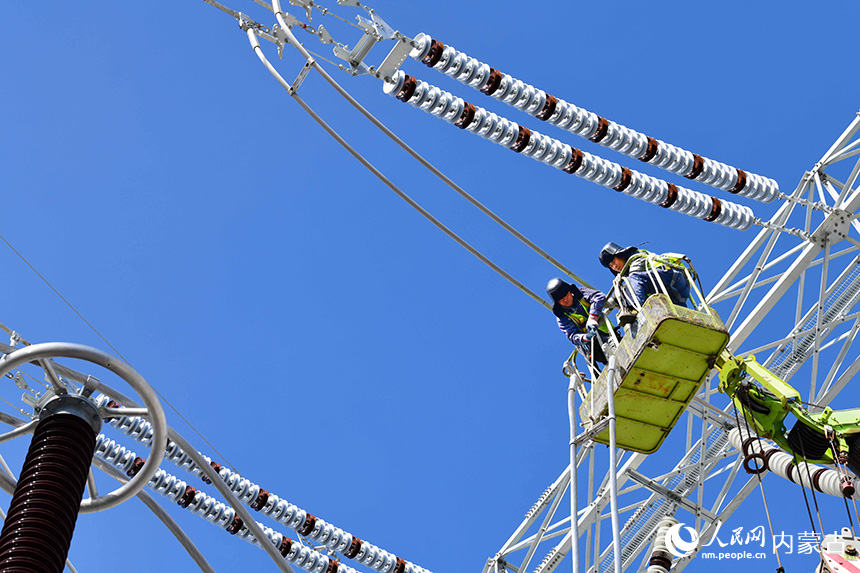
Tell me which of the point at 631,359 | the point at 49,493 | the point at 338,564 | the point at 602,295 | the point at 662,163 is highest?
the point at 662,163

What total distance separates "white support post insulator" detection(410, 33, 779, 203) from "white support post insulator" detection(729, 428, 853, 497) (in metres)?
3.61

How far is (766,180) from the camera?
1310 cm

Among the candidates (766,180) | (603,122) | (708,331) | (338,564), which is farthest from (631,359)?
(338,564)

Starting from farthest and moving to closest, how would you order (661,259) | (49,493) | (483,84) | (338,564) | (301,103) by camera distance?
(338,564) → (483,84) → (661,259) → (301,103) → (49,493)

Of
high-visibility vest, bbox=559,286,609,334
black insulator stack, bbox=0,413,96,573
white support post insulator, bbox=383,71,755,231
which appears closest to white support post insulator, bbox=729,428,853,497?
high-visibility vest, bbox=559,286,609,334

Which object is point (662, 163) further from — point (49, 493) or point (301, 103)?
point (49, 493)

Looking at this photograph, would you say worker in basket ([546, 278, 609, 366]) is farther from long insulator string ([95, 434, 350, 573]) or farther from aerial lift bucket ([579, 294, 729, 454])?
long insulator string ([95, 434, 350, 573])

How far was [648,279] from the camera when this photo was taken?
10.5 metres

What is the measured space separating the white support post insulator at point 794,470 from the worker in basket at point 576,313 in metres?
1.79

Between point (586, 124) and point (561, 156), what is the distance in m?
0.45

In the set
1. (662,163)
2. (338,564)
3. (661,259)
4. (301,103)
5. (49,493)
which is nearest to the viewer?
(49,493)

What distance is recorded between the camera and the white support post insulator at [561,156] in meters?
11.9

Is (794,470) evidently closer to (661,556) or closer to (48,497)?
(661,556)

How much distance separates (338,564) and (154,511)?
7.05m
